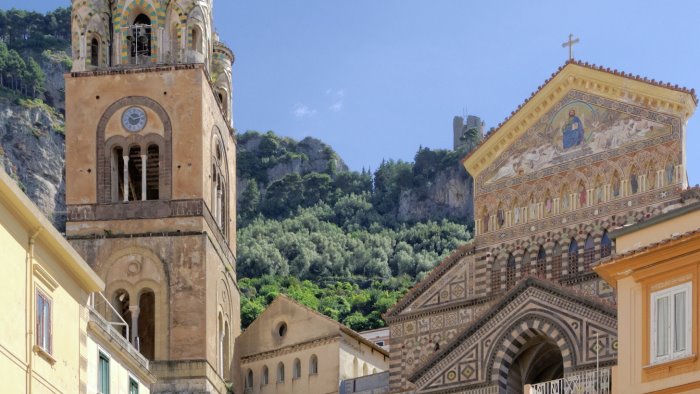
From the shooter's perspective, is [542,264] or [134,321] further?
[134,321]

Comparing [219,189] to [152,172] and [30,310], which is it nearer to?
[152,172]

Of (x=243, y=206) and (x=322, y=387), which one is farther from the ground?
(x=243, y=206)

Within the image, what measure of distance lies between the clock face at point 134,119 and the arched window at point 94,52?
1.94 meters

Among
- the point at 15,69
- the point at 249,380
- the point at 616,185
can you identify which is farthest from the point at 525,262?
the point at 15,69

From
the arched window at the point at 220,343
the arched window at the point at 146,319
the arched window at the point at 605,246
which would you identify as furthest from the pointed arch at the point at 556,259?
the arched window at the point at 146,319

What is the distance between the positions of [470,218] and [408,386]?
67451 millimetres

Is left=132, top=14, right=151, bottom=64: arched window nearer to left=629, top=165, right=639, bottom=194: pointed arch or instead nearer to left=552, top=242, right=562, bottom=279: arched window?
left=552, top=242, right=562, bottom=279: arched window

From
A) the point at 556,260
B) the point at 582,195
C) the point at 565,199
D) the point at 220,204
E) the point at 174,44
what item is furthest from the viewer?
the point at 220,204

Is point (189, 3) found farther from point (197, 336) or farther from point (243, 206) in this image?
point (243, 206)

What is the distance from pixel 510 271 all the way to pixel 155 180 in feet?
42.9

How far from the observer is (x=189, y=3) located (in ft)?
175

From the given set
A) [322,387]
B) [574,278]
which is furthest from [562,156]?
[322,387]

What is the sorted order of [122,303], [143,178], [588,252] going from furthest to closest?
[143,178]
[122,303]
[588,252]

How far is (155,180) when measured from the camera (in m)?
53.2
